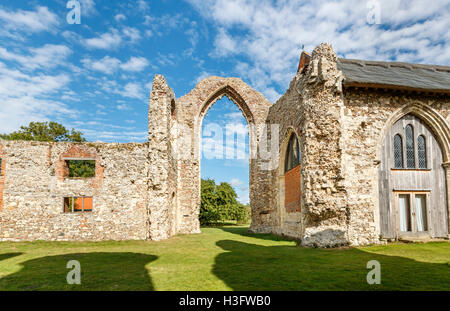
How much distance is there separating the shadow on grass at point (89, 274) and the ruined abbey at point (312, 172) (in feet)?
16.1

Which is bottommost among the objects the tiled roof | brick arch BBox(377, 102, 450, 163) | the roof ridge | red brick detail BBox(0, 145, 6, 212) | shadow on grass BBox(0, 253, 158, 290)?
shadow on grass BBox(0, 253, 158, 290)

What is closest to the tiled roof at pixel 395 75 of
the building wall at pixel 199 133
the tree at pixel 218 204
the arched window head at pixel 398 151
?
the arched window head at pixel 398 151

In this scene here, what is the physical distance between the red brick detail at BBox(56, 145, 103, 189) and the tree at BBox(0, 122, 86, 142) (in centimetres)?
1938

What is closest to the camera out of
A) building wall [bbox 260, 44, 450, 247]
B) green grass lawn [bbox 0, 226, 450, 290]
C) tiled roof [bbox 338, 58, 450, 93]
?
green grass lawn [bbox 0, 226, 450, 290]

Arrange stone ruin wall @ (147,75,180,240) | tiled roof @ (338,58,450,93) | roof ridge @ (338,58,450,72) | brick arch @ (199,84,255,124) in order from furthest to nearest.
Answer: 1. brick arch @ (199,84,255,124)
2. stone ruin wall @ (147,75,180,240)
3. roof ridge @ (338,58,450,72)
4. tiled roof @ (338,58,450,93)

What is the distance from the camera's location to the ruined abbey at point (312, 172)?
35.6 feet

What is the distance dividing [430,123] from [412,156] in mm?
1501

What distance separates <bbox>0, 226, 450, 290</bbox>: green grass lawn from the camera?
17.8 feet

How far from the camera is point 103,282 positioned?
5789mm

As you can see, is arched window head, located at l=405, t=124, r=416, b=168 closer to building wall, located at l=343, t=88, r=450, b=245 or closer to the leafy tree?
building wall, located at l=343, t=88, r=450, b=245

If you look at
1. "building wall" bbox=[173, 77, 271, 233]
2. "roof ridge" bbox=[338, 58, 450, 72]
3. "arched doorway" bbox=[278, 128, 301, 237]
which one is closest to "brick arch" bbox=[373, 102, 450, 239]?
"roof ridge" bbox=[338, 58, 450, 72]

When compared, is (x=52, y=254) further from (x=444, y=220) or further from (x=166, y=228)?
(x=444, y=220)
